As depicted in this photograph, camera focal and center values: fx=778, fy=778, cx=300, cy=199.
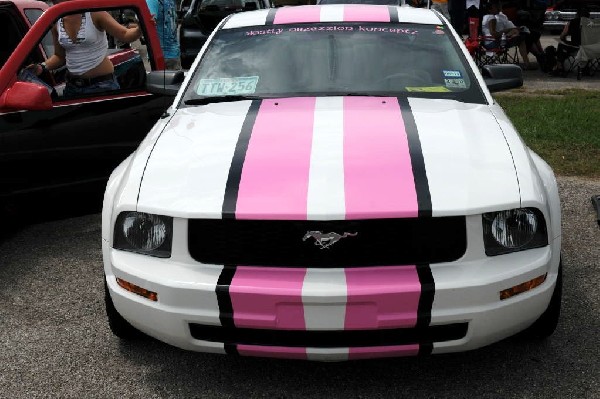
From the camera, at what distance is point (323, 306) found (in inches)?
106

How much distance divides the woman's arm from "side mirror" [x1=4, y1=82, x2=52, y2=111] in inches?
36.8

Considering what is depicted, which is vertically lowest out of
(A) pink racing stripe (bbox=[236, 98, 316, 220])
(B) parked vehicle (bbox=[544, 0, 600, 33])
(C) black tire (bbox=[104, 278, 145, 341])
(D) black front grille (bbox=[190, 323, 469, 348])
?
(B) parked vehicle (bbox=[544, 0, 600, 33])

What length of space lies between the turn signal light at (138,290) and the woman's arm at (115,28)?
101 inches

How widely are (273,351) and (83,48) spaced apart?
10.1ft

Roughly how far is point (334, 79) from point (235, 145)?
0.97 metres

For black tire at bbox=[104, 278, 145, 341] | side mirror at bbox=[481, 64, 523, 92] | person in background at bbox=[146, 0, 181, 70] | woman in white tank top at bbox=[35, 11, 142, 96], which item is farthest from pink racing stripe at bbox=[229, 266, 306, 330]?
person in background at bbox=[146, 0, 181, 70]

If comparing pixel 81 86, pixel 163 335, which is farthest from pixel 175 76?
pixel 163 335

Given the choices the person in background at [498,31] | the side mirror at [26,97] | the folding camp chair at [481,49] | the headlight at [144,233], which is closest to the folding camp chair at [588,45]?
the person in background at [498,31]

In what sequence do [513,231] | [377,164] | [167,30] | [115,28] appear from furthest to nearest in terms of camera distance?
[167,30] → [115,28] → [377,164] → [513,231]

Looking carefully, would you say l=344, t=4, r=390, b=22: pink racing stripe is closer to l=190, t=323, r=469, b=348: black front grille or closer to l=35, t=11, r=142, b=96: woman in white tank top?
l=35, t=11, r=142, b=96: woman in white tank top

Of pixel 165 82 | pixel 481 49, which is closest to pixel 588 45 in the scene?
pixel 481 49

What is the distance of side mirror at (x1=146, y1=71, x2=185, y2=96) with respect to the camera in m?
4.40

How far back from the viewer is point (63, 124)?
185 inches

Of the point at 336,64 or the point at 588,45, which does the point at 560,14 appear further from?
the point at 336,64
